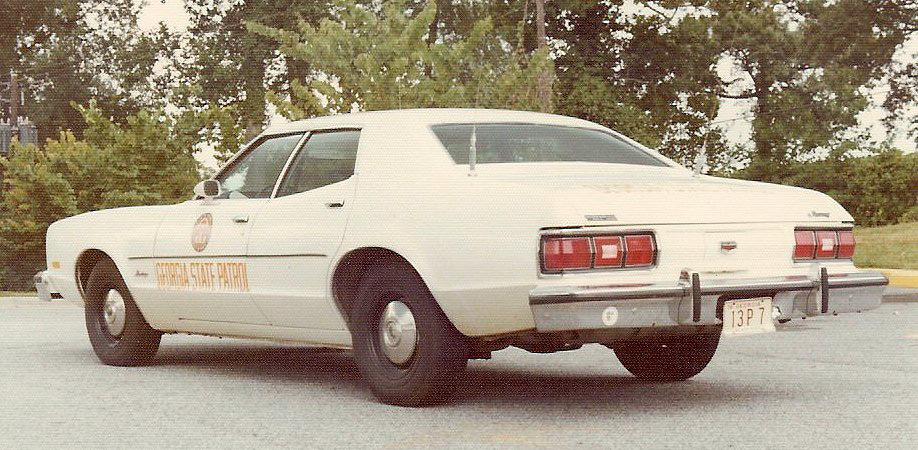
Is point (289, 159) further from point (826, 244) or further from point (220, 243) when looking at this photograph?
point (826, 244)

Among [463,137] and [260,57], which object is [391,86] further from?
[260,57]

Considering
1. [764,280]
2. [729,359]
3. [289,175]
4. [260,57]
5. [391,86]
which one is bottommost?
[729,359]

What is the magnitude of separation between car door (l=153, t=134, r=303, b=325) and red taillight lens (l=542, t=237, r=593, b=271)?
90.8 inches

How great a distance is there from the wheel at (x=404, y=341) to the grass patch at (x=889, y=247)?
56.6 feet

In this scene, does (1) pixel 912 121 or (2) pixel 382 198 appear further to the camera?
(1) pixel 912 121

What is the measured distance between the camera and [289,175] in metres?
7.90

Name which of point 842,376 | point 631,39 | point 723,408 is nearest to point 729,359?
point 842,376

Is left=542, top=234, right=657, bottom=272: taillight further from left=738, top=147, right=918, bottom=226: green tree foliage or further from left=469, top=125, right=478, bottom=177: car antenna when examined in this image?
left=738, top=147, right=918, bottom=226: green tree foliage

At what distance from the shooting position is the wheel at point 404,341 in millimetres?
6703

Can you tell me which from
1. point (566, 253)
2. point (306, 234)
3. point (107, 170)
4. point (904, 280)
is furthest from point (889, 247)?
point (566, 253)

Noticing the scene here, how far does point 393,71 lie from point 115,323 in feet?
48.8

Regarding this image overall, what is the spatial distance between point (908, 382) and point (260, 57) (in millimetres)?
39158

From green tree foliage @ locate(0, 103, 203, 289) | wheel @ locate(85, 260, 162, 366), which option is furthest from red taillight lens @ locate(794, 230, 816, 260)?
green tree foliage @ locate(0, 103, 203, 289)

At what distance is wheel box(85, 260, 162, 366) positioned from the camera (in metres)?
9.13
